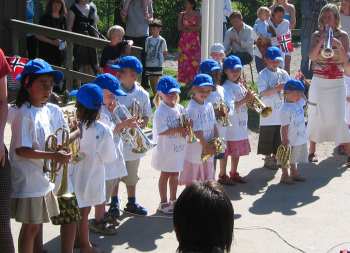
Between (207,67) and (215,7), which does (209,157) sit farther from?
(215,7)

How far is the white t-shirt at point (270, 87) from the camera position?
26.8 ft

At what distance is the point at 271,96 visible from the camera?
8203mm

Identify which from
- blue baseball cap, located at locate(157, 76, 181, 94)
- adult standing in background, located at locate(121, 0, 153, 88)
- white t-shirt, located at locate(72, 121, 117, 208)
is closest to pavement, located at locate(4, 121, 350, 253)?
white t-shirt, located at locate(72, 121, 117, 208)

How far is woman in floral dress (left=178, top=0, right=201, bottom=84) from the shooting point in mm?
12797

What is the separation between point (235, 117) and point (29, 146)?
11.0ft

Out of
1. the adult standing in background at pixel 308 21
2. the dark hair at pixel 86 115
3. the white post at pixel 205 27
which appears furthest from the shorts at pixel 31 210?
the adult standing in background at pixel 308 21

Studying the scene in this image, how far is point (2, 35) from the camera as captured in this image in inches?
447

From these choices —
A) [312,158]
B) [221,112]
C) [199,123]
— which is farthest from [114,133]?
[312,158]

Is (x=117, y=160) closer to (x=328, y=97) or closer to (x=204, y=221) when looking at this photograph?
(x=204, y=221)

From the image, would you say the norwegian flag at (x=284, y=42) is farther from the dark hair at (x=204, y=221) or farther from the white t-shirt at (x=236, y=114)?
the dark hair at (x=204, y=221)

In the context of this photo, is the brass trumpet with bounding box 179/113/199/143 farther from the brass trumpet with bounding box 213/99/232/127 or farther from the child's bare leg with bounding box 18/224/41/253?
the child's bare leg with bounding box 18/224/41/253

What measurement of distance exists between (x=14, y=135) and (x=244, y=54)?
7.12 meters

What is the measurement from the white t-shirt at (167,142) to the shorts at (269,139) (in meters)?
1.83

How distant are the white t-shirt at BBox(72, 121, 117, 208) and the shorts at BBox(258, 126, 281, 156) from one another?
311 centimetres
